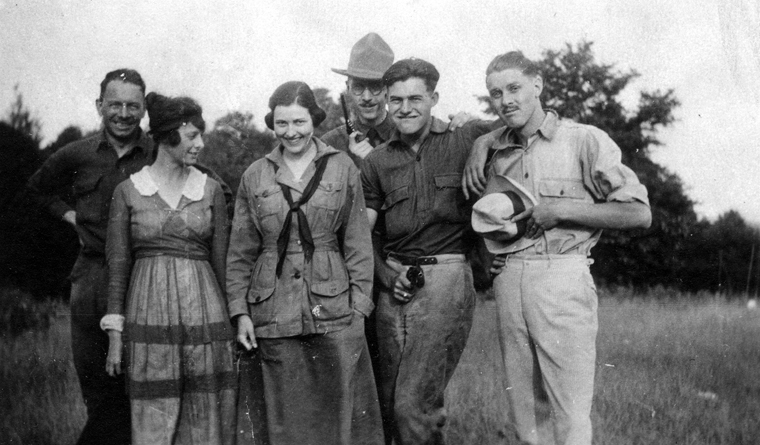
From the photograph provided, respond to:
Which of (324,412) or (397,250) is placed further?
(397,250)

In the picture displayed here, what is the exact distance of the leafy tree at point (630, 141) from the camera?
7.43m

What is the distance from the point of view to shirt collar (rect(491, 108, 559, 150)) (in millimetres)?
3512

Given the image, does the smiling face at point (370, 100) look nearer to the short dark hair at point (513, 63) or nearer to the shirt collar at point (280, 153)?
the shirt collar at point (280, 153)

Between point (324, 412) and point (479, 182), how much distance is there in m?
1.49

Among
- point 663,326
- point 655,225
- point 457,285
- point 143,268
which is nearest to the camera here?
point 143,268

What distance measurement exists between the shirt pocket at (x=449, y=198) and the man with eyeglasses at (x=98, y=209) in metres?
1.27

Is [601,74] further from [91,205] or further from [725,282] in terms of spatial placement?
[91,205]

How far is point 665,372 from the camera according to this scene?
5.68m

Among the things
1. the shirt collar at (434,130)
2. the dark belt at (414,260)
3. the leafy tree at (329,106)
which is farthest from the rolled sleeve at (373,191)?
the leafy tree at (329,106)

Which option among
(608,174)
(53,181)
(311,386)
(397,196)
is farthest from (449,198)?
(53,181)

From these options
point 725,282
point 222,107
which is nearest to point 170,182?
point 222,107

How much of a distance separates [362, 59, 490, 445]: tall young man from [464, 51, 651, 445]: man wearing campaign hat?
38 cm

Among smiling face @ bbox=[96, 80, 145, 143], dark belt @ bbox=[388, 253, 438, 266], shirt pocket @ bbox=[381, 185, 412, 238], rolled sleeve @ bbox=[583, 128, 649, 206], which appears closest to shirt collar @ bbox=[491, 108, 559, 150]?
rolled sleeve @ bbox=[583, 128, 649, 206]

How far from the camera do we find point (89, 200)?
13.5ft
